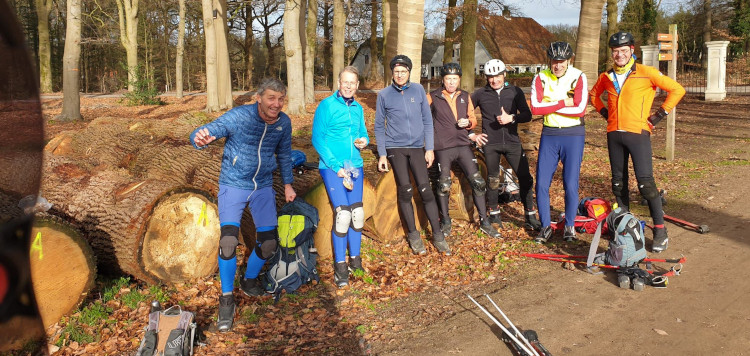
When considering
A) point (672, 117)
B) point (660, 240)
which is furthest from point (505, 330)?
point (672, 117)

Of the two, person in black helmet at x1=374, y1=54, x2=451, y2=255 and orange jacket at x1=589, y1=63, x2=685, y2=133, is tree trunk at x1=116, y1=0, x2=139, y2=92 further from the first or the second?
orange jacket at x1=589, y1=63, x2=685, y2=133

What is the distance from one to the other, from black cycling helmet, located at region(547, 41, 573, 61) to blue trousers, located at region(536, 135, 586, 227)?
0.88 metres

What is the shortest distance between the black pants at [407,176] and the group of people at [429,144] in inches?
0.5

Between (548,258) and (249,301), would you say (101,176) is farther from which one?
(548,258)

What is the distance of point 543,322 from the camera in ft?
14.9

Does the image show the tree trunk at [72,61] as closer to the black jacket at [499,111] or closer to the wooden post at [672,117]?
the black jacket at [499,111]

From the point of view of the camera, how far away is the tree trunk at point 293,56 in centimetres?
1593

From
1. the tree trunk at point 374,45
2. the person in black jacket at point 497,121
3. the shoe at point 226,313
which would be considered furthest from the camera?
the tree trunk at point 374,45

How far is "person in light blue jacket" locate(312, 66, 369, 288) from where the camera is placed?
5555mm

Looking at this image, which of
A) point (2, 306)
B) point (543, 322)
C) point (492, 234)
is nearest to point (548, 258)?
point (492, 234)

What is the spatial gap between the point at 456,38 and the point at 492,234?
18.6 m

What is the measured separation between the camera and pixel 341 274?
561 centimetres

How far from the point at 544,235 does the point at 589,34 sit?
1142cm

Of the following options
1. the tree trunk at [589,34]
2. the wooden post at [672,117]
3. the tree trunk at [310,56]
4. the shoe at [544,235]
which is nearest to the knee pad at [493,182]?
the shoe at [544,235]
